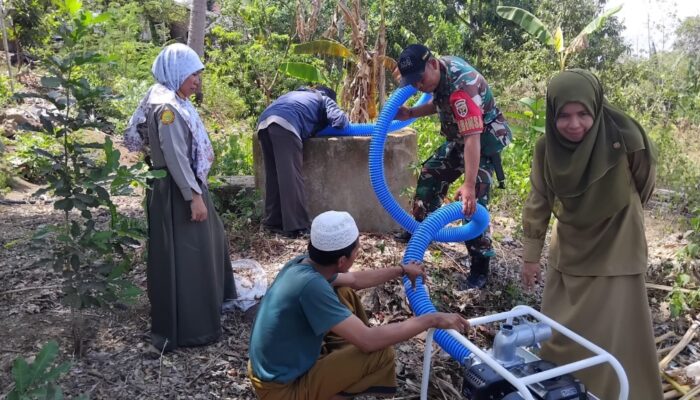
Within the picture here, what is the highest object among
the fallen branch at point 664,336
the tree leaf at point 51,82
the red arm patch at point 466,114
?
the red arm patch at point 466,114

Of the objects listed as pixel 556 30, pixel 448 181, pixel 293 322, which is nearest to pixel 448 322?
pixel 293 322

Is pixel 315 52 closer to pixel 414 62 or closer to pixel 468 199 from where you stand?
→ pixel 414 62

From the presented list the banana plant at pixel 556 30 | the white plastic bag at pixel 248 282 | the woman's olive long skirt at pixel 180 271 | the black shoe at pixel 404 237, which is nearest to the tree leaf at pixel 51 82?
the woman's olive long skirt at pixel 180 271

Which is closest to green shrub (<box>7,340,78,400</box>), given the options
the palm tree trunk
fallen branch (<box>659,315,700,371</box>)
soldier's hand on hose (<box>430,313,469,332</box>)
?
soldier's hand on hose (<box>430,313,469,332</box>)

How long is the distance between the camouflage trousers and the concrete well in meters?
0.77

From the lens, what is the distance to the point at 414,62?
375 cm

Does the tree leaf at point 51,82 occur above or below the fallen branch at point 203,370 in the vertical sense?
above

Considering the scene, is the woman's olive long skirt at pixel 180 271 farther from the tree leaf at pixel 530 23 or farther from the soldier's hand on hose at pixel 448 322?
the tree leaf at pixel 530 23

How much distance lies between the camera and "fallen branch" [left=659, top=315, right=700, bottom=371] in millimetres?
3525

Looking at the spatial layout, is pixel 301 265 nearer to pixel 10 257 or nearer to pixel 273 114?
pixel 273 114

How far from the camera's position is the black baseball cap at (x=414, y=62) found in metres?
3.74

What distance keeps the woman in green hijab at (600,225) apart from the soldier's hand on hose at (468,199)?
2.94ft

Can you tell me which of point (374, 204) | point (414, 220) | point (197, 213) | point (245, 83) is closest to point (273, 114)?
point (374, 204)

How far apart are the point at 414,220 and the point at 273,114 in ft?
5.18
